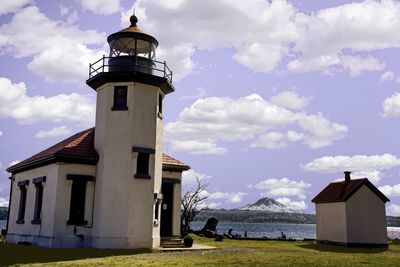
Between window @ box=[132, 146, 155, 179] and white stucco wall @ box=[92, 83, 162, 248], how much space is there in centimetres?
18

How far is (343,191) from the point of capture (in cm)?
2928

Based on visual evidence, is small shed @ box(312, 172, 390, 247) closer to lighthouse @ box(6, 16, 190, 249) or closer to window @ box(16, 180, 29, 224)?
lighthouse @ box(6, 16, 190, 249)

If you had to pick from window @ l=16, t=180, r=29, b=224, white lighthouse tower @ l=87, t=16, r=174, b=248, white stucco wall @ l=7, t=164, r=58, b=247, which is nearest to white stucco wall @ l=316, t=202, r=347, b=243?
white lighthouse tower @ l=87, t=16, r=174, b=248

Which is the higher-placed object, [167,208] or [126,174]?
[126,174]

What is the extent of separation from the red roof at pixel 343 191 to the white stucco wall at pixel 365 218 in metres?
0.27

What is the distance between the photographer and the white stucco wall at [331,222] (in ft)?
92.7

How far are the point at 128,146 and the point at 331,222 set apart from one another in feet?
48.9

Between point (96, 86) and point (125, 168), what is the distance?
4881 mm

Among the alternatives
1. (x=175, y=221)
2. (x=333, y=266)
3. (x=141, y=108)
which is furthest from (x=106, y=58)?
(x=333, y=266)

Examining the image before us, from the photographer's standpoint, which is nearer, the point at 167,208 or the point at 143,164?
the point at 143,164

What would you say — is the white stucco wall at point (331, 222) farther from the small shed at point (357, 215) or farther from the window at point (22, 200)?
the window at point (22, 200)

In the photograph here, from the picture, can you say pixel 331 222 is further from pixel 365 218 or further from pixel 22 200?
pixel 22 200

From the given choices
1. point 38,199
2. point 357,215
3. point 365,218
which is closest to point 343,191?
point 357,215

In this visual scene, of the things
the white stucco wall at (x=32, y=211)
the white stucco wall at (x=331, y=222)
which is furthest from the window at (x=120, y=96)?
the white stucco wall at (x=331, y=222)
